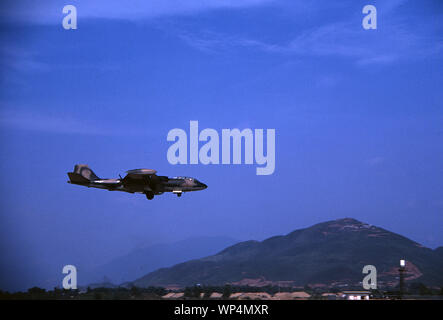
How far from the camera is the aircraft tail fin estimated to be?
89188mm

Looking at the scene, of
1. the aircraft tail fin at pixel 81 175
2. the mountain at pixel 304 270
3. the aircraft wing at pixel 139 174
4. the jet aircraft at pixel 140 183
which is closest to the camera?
the aircraft wing at pixel 139 174

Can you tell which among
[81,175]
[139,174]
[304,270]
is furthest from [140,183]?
[304,270]

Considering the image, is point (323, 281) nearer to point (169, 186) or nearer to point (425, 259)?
point (425, 259)

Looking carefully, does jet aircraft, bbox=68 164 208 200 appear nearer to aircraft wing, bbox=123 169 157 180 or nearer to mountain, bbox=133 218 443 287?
aircraft wing, bbox=123 169 157 180

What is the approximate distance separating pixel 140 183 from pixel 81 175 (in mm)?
9106

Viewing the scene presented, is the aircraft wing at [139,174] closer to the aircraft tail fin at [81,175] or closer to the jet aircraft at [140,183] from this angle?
the jet aircraft at [140,183]

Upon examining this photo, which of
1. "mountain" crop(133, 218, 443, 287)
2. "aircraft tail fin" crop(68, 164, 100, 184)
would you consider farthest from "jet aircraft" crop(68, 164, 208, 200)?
"mountain" crop(133, 218, 443, 287)

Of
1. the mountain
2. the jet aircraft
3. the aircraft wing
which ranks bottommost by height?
the mountain

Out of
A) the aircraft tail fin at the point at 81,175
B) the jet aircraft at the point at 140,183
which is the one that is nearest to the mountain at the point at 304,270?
the jet aircraft at the point at 140,183

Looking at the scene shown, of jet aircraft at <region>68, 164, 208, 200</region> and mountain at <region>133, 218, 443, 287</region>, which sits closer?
jet aircraft at <region>68, 164, 208, 200</region>

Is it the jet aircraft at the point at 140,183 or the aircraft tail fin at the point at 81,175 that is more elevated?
the aircraft tail fin at the point at 81,175

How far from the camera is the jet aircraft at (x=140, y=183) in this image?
291 ft
